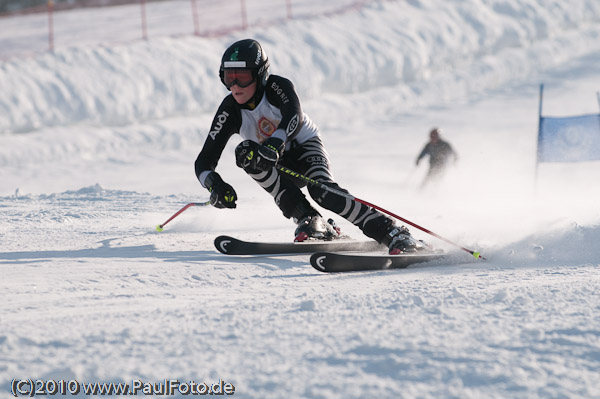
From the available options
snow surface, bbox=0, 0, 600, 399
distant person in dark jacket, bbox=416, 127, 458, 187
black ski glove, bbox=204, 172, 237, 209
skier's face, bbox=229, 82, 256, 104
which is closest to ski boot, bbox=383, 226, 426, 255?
snow surface, bbox=0, 0, 600, 399

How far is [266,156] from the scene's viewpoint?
4426 millimetres

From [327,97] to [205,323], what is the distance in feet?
46.0

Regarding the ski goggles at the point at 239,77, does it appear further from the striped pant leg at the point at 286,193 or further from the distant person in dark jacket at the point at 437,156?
the distant person in dark jacket at the point at 437,156

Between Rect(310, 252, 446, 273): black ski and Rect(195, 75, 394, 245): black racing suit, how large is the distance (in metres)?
0.26

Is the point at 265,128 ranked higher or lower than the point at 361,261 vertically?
higher

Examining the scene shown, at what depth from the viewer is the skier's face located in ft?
15.6

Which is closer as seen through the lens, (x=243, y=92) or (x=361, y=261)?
(x=361, y=261)

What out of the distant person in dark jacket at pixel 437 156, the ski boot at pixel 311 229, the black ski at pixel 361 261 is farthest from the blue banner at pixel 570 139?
the black ski at pixel 361 261

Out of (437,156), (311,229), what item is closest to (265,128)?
(311,229)

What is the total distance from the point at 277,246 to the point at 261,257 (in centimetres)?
20

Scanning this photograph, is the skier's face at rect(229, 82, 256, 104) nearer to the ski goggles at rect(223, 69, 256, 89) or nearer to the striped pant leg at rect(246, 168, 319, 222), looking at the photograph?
the ski goggles at rect(223, 69, 256, 89)

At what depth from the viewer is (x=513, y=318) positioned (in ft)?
9.96

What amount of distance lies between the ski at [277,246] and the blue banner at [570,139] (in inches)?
152

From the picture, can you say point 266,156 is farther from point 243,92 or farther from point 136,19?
point 136,19
